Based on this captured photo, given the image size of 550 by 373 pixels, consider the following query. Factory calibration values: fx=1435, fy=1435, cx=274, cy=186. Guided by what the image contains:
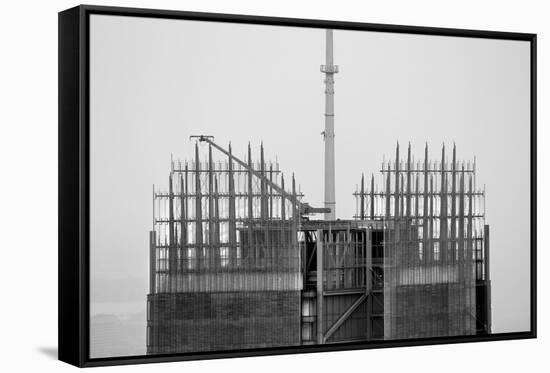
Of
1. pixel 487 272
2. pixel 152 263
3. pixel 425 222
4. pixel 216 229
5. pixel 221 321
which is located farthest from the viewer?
pixel 487 272

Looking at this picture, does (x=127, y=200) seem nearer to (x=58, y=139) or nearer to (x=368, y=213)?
(x=58, y=139)

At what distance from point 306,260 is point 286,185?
0.71 m

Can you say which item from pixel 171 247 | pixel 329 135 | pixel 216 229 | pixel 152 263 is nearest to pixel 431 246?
pixel 329 135

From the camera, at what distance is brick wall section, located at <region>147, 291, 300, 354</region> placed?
12.1 m

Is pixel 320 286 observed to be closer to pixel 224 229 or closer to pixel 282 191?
pixel 282 191

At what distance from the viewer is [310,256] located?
12.8 m

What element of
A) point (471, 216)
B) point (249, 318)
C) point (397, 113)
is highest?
point (397, 113)

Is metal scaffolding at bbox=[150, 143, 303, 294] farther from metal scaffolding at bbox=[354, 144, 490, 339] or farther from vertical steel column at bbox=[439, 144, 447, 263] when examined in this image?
vertical steel column at bbox=[439, 144, 447, 263]

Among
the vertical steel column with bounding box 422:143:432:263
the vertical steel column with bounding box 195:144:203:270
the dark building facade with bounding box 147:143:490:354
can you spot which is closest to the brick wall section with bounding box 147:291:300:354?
the dark building facade with bounding box 147:143:490:354

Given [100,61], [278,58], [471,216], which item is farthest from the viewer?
[471,216]

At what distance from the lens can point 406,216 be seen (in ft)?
43.3

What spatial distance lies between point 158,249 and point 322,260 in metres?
1.58

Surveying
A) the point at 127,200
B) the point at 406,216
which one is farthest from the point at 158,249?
the point at 406,216

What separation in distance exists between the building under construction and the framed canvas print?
0.05 ft
